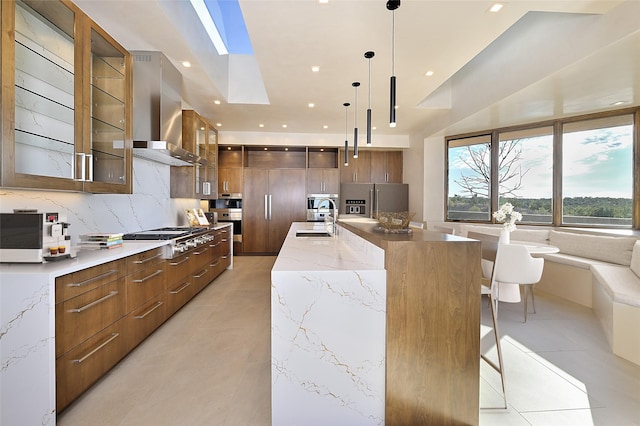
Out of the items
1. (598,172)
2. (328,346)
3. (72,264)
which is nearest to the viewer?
(328,346)

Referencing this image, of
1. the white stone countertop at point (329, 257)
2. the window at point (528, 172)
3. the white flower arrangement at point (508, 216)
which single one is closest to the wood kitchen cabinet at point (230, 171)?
the white stone countertop at point (329, 257)

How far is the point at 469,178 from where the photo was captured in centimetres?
562

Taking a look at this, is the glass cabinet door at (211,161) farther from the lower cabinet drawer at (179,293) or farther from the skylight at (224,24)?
the lower cabinet drawer at (179,293)

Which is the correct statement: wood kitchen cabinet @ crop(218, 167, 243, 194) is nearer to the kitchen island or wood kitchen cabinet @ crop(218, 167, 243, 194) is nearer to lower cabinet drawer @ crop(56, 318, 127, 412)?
lower cabinet drawer @ crop(56, 318, 127, 412)

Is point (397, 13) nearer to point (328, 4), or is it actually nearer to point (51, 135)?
point (328, 4)

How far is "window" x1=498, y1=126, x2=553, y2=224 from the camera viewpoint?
4656 mm

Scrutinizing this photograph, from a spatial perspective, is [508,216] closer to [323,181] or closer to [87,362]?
[323,181]

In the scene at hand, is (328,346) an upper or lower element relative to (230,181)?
lower

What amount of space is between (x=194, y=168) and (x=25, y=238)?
2.80 m

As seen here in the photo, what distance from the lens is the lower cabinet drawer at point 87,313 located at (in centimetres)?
159

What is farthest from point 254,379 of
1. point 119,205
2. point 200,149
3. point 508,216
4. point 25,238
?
point 200,149

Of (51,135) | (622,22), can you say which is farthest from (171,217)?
(622,22)

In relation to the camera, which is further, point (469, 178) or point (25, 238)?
point (469, 178)

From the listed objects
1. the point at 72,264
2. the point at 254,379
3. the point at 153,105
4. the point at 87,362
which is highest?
the point at 153,105
